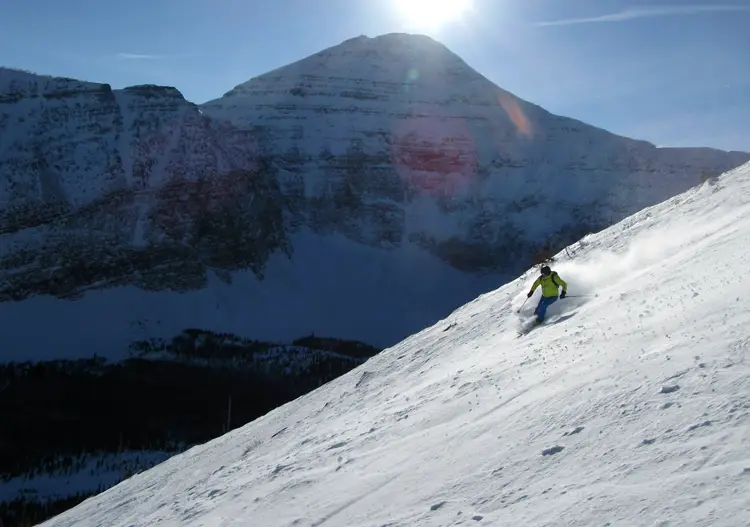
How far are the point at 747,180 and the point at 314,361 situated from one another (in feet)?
196

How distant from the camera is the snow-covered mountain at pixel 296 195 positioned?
283ft

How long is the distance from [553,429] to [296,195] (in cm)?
11055

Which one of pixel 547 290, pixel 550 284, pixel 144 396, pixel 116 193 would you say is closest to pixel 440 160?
pixel 116 193

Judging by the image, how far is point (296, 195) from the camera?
116 meters

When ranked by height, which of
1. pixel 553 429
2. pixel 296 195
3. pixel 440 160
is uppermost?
pixel 440 160

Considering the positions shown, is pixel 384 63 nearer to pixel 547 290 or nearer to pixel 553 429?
pixel 547 290

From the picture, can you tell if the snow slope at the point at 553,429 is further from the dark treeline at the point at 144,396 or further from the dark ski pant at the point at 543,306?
the dark treeline at the point at 144,396

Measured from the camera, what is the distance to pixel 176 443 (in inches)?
1922

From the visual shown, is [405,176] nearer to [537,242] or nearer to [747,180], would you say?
[537,242]

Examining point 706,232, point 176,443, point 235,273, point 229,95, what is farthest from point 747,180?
point 229,95

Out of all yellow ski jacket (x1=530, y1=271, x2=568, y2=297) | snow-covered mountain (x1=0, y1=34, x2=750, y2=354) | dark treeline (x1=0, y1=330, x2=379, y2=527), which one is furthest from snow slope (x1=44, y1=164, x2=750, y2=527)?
snow-covered mountain (x1=0, y1=34, x2=750, y2=354)

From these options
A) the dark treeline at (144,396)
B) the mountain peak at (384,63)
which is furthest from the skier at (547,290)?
the mountain peak at (384,63)

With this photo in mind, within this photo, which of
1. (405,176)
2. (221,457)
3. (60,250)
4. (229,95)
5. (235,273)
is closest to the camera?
(221,457)

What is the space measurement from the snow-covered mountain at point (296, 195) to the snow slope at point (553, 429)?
65570mm
